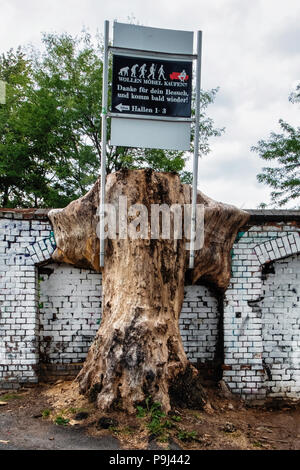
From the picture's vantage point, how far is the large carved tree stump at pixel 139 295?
158 inches

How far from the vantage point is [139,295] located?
4285 mm

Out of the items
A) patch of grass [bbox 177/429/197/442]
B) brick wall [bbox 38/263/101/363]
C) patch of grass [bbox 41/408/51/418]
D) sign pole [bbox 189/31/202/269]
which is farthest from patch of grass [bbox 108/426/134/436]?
sign pole [bbox 189/31/202/269]

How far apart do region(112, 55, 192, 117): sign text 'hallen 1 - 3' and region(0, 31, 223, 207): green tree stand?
29.8 feet

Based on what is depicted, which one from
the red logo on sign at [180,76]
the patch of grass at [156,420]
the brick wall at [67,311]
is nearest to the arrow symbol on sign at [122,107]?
the red logo on sign at [180,76]

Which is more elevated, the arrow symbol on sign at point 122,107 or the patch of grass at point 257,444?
the arrow symbol on sign at point 122,107

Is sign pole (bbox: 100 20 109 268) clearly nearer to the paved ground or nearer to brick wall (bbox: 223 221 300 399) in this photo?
the paved ground

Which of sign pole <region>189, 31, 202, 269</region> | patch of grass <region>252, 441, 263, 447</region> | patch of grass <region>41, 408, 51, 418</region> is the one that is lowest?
patch of grass <region>252, 441, 263, 447</region>

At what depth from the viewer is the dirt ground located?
3.47m

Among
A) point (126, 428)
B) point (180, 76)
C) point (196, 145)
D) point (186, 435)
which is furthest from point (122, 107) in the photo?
point (186, 435)

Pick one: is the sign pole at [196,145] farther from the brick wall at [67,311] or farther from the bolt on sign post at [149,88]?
the brick wall at [67,311]

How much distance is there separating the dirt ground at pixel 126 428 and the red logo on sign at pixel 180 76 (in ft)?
11.8
